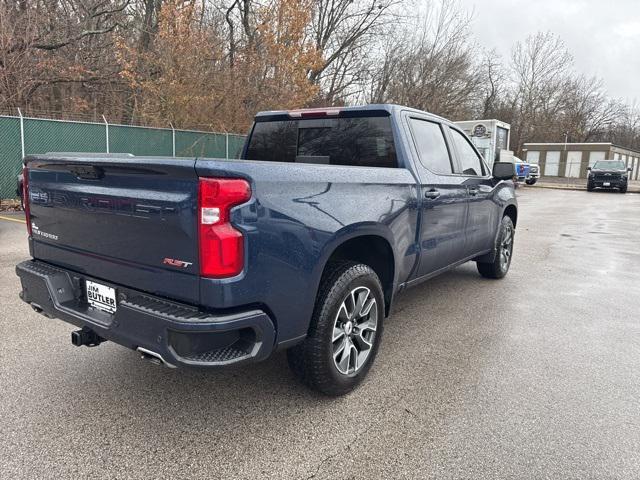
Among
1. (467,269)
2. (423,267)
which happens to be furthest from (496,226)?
(423,267)

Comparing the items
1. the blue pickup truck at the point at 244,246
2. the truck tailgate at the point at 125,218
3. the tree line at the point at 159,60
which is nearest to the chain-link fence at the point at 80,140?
the tree line at the point at 159,60

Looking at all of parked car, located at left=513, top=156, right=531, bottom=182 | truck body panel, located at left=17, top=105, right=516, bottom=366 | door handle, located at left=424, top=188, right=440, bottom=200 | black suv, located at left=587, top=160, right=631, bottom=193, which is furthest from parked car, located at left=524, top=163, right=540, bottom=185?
truck body panel, located at left=17, top=105, right=516, bottom=366

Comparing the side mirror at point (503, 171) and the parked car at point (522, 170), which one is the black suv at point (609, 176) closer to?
the parked car at point (522, 170)

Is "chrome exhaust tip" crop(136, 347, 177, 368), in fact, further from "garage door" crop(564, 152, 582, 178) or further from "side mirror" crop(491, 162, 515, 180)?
"garage door" crop(564, 152, 582, 178)

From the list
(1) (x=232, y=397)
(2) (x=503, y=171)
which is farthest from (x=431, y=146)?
(1) (x=232, y=397)

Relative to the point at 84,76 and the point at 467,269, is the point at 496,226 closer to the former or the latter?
the point at 467,269

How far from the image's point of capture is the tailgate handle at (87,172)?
2.56 metres

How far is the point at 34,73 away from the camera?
13461 millimetres

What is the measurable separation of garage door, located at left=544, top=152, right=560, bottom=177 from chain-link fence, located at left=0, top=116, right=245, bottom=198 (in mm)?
37955

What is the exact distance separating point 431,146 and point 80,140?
11169mm

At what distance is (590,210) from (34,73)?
18.1 m

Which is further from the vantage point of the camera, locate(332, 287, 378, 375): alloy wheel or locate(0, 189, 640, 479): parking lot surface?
locate(332, 287, 378, 375): alloy wheel

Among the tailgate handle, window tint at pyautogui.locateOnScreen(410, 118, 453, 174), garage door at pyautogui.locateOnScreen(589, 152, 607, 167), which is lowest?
the tailgate handle

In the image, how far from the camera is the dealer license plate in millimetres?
2611
